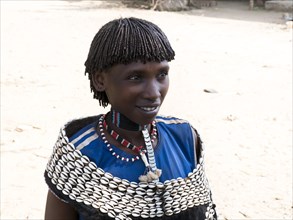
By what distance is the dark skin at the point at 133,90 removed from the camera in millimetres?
1305

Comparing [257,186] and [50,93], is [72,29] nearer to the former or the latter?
[50,93]

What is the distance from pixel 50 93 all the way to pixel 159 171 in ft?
15.3

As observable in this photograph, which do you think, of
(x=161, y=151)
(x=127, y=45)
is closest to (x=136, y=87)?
(x=127, y=45)

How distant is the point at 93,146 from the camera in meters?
1.36

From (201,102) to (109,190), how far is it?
14.5 feet

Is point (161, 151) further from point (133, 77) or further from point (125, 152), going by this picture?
point (133, 77)

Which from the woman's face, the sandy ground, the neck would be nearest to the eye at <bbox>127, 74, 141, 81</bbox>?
the woman's face

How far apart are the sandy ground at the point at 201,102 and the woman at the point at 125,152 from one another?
6.52 ft

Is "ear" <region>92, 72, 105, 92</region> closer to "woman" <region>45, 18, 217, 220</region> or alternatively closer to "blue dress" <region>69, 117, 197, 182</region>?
"woman" <region>45, 18, 217, 220</region>

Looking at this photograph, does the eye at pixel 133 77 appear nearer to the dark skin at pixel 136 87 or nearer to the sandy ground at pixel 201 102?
the dark skin at pixel 136 87

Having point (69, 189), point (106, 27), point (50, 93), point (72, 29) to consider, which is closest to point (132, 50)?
point (106, 27)

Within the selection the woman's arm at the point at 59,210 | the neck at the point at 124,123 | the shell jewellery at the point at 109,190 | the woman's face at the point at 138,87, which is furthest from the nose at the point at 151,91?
the woman's arm at the point at 59,210

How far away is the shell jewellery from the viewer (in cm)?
132

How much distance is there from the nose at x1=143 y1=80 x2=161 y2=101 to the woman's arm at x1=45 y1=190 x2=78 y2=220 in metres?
0.38
